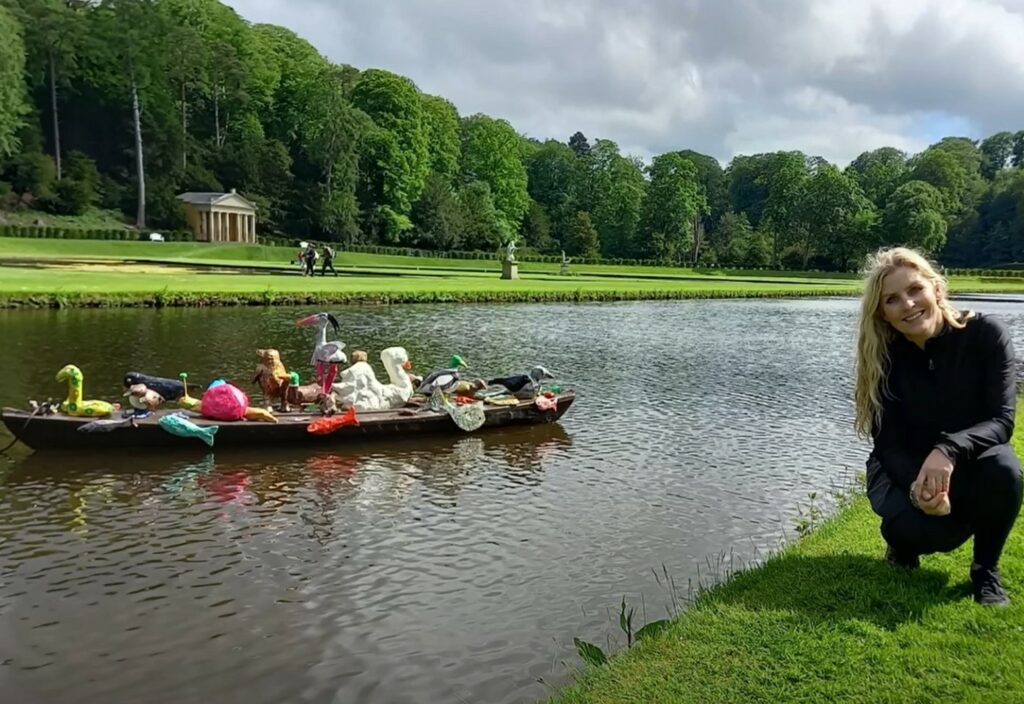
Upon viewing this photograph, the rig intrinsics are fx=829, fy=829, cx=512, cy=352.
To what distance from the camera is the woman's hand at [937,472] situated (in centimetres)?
526

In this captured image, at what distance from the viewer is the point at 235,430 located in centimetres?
1214

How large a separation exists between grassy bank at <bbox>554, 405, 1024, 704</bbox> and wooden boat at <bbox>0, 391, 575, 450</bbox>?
24.7ft

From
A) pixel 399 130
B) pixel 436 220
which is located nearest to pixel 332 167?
pixel 399 130

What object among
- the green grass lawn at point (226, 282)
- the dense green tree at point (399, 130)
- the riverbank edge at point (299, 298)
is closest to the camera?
the riverbank edge at point (299, 298)

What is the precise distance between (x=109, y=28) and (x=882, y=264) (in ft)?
277

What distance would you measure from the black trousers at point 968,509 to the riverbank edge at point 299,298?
29.5 meters

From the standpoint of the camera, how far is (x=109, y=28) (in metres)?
75.1

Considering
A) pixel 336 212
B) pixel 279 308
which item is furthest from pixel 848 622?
pixel 336 212

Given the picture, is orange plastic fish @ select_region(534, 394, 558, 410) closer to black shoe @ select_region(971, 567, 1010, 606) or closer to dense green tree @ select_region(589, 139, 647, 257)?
black shoe @ select_region(971, 567, 1010, 606)

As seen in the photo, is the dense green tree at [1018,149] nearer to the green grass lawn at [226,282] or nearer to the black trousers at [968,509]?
the green grass lawn at [226,282]

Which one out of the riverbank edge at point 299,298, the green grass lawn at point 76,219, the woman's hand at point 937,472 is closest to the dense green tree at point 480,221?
the green grass lawn at point 76,219

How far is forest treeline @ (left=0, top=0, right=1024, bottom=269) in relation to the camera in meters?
74.4

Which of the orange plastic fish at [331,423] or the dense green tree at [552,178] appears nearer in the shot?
the orange plastic fish at [331,423]

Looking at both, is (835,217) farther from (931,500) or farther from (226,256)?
(931,500)
